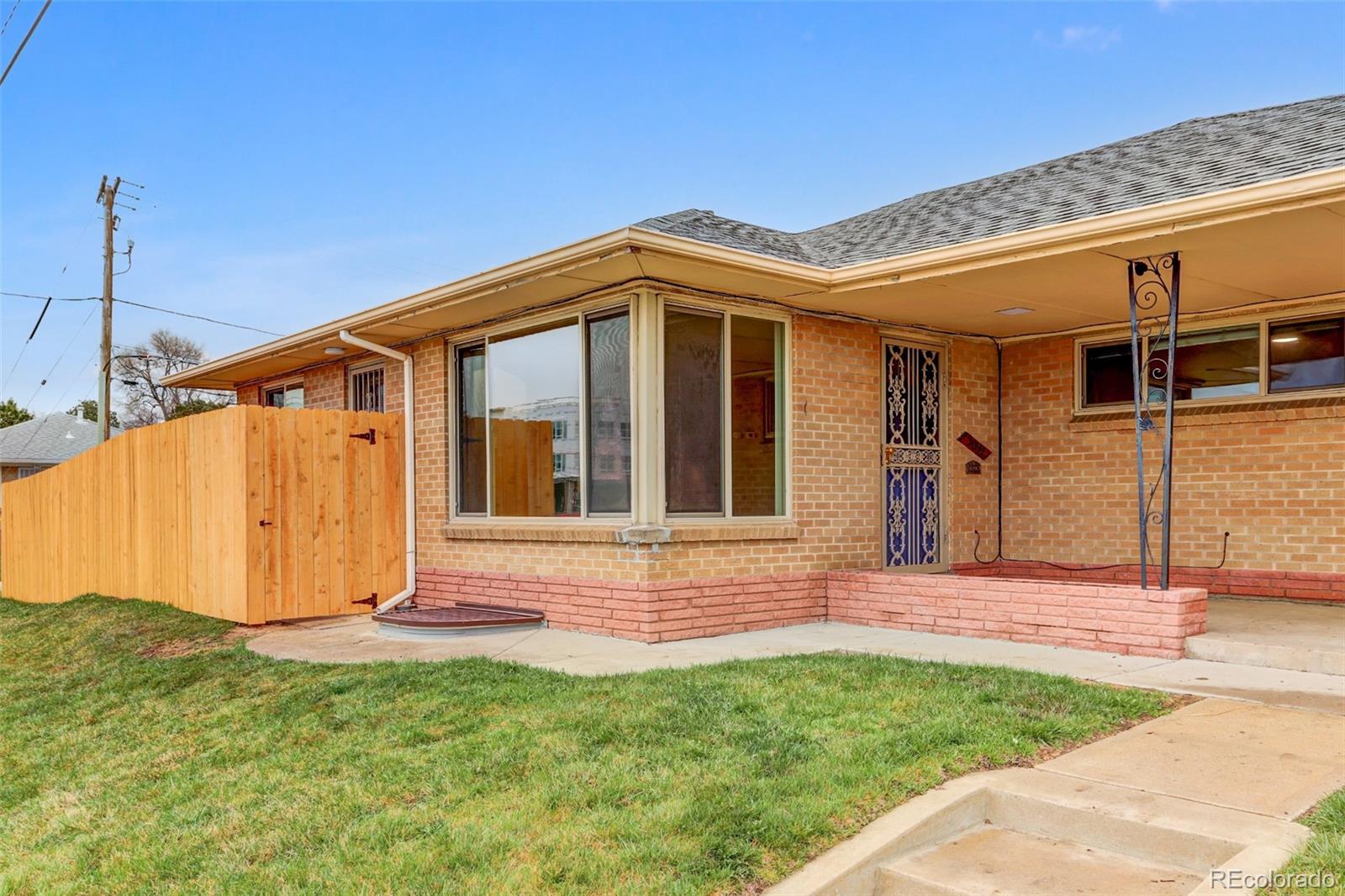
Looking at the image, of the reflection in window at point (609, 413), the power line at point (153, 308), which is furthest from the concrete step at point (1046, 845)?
the power line at point (153, 308)

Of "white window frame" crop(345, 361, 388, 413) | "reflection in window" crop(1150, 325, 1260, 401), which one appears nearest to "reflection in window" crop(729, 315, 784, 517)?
"reflection in window" crop(1150, 325, 1260, 401)

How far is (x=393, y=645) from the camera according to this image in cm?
833

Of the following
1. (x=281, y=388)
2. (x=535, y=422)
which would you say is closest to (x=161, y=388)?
(x=281, y=388)

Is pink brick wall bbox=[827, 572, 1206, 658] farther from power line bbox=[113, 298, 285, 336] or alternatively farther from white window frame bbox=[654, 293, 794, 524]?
power line bbox=[113, 298, 285, 336]

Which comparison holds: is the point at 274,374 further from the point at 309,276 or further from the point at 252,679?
the point at 309,276

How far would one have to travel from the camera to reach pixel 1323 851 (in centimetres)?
331

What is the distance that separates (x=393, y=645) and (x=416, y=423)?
306cm

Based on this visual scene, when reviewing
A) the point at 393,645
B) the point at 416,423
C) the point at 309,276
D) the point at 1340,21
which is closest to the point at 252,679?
the point at 393,645

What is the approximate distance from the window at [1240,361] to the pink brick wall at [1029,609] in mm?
2392

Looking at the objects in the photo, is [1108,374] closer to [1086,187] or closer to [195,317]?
[1086,187]

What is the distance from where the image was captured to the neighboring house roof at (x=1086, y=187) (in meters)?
6.98

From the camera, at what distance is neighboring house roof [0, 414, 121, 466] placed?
135 feet

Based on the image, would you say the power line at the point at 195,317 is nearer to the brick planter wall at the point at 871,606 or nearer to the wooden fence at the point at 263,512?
the wooden fence at the point at 263,512

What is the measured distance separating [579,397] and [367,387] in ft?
14.3
